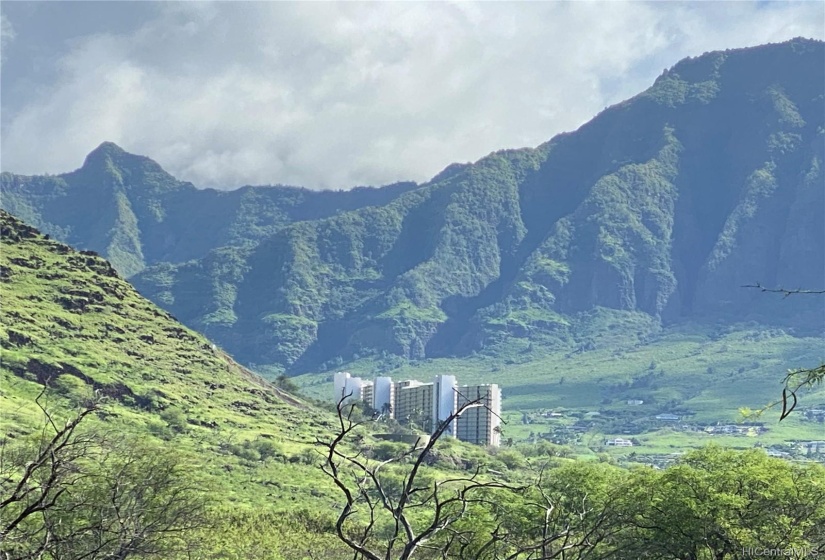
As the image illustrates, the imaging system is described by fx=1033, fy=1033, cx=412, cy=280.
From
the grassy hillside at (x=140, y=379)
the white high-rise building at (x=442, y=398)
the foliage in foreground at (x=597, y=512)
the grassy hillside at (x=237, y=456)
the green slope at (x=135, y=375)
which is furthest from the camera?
the white high-rise building at (x=442, y=398)

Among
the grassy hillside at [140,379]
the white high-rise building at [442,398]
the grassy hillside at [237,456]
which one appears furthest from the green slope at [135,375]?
the white high-rise building at [442,398]

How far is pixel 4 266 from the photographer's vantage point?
5950 inches

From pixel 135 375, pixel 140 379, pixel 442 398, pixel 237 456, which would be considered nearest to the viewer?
pixel 237 456

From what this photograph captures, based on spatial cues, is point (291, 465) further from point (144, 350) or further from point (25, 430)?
point (144, 350)

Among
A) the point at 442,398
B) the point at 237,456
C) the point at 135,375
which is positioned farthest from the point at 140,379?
the point at 442,398

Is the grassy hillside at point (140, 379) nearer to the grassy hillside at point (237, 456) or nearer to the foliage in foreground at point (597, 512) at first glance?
the grassy hillside at point (237, 456)

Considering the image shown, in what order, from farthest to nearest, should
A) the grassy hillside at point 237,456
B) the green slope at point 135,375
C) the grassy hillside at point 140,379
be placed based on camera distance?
the green slope at point 135,375 < the grassy hillside at point 140,379 < the grassy hillside at point 237,456

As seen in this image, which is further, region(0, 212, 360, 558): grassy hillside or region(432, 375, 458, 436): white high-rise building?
region(432, 375, 458, 436): white high-rise building

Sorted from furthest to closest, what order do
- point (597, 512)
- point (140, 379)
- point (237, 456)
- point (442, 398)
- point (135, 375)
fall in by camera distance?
1. point (442, 398)
2. point (135, 375)
3. point (140, 379)
4. point (237, 456)
5. point (597, 512)

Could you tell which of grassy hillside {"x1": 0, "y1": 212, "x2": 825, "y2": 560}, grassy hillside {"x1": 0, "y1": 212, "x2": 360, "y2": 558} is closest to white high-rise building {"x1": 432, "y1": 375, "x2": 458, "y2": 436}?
grassy hillside {"x1": 0, "y1": 212, "x2": 825, "y2": 560}

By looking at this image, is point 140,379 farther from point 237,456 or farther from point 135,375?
point 237,456

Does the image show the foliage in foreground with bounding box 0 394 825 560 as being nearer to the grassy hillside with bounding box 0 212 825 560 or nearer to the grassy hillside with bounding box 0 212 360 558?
the grassy hillside with bounding box 0 212 825 560

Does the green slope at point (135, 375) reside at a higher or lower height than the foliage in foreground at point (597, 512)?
higher

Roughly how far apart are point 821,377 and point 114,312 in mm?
155780
